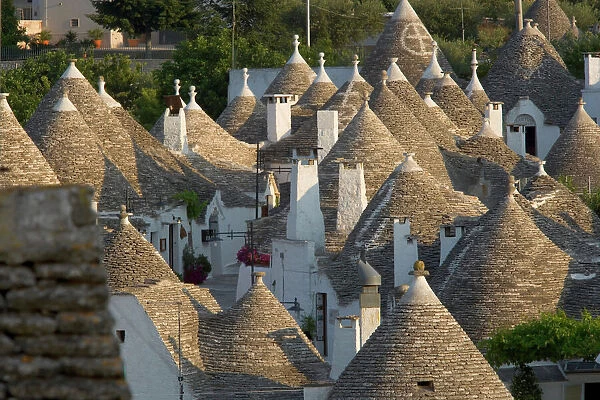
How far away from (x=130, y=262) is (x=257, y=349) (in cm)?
326

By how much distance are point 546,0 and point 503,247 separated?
49109 mm

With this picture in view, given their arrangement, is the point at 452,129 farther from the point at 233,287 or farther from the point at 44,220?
the point at 44,220

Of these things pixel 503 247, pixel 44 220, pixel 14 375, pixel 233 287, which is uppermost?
pixel 44 220

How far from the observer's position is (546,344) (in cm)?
2809

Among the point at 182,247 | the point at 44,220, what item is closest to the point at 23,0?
the point at 182,247

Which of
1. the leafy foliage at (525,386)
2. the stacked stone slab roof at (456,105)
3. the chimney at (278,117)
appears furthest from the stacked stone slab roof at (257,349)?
the stacked stone slab roof at (456,105)

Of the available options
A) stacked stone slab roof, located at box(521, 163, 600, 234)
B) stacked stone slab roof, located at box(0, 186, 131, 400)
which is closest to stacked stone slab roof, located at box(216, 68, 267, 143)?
stacked stone slab roof, located at box(521, 163, 600, 234)

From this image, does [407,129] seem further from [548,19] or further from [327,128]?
[548,19]

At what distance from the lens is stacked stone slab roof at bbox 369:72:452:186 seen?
4747 cm

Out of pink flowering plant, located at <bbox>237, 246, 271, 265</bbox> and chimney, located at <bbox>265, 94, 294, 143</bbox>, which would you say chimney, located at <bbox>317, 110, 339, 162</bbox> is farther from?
pink flowering plant, located at <bbox>237, 246, 271, 265</bbox>

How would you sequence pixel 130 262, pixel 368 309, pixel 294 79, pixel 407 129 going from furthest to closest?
pixel 294 79, pixel 407 129, pixel 130 262, pixel 368 309

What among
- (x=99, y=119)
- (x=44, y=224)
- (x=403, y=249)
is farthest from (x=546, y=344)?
(x=99, y=119)

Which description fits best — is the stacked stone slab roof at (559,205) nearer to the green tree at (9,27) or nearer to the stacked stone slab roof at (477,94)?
the stacked stone slab roof at (477,94)

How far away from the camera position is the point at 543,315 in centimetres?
3073
